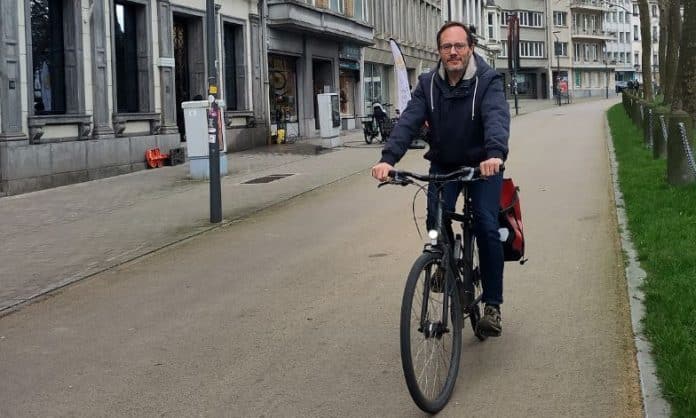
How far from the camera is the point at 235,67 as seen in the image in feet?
87.6

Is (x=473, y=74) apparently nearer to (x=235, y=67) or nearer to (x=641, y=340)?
(x=641, y=340)

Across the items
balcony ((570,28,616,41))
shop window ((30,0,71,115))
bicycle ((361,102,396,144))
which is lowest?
bicycle ((361,102,396,144))

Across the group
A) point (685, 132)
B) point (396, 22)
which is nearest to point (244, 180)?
point (685, 132)

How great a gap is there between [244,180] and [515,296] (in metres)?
11.2

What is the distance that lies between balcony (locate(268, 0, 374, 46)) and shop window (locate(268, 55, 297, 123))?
1.20 metres

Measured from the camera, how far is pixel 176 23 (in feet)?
77.6

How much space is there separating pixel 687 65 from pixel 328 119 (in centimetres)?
1297

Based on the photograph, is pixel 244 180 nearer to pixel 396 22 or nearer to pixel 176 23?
pixel 176 23

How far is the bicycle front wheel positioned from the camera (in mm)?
4152

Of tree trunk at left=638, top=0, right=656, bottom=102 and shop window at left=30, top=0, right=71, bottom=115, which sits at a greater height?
tree trunk at left=638, top=0, right=656, bottom=102

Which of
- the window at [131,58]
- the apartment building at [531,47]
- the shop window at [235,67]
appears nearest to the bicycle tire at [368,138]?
the shop window at [235,67]

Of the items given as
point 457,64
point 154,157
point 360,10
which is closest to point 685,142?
point 457,64

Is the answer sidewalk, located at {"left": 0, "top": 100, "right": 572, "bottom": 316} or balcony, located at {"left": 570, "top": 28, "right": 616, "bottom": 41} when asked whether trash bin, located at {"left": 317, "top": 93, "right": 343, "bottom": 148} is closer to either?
sidewalk, located at {"left": 0, "top": 100, "right": 572, "bottom": 316}

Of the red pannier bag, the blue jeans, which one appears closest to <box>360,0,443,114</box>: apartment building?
the red pannier bag
